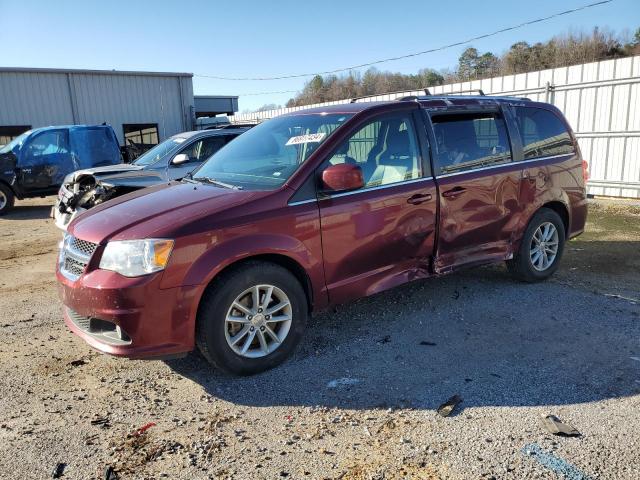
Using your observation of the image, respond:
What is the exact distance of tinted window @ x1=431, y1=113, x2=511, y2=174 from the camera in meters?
4.52

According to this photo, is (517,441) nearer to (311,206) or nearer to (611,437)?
(611,437)

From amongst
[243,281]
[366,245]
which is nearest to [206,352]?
[243,281]

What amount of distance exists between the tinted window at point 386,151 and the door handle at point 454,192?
0.32 m

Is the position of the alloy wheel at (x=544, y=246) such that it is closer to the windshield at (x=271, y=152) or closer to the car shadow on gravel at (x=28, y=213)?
the windshield at (x=271, y=152)

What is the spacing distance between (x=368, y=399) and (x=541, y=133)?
368 cm

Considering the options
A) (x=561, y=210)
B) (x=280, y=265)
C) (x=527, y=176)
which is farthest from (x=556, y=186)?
(x=280, y=265)

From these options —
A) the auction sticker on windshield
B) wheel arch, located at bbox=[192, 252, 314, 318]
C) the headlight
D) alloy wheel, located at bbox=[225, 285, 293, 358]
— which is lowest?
alloy wheel, located at bbox=[225, 285, 293, 358]

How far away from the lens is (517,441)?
110 inches

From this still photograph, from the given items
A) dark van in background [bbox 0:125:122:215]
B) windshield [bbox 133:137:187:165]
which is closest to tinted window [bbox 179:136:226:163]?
windshield [bbox 133:137:187:165]

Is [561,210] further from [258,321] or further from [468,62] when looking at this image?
[468,62]

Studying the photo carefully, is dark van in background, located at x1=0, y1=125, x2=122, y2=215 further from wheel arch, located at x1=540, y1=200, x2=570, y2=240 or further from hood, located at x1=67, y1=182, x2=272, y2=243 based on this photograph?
wheel arch, located at x1=540, y1=200, x2=570, y2=240

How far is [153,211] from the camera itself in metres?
3.53

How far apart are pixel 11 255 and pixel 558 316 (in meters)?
7.70

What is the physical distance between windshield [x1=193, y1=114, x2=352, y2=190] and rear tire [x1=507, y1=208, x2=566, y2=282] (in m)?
2.50
